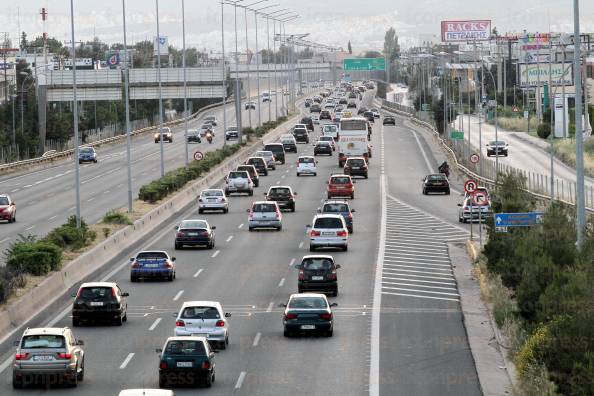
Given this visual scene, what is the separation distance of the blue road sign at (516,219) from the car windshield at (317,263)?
5305 mm

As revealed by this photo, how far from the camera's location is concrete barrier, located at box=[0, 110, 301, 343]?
3872 cm

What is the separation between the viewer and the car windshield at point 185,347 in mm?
29578

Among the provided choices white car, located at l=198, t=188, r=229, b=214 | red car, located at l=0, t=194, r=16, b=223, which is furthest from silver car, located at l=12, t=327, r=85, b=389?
white car, located at l=198, t=188, r=229, b=214

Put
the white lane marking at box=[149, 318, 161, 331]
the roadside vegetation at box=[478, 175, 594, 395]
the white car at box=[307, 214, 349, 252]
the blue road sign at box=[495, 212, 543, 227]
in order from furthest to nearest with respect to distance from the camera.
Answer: the white car at box=[307, 214, 349, 252] → the blue road sign at box=[495, 212, 543, 227] → the white lane marking at box=[149, 318, 161, 331] → the roadside vegetation at box=[478, 175, 594, 395]

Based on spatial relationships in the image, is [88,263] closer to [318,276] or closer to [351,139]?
[318,276]

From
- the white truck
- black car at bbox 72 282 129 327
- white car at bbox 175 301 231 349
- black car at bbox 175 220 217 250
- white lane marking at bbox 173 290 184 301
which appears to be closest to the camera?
white car at bbox 175 301 231 349

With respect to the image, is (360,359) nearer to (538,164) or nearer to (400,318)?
(400,318)

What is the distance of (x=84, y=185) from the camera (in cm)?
9319

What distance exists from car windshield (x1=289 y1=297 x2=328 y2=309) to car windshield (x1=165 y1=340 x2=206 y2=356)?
7832 mm

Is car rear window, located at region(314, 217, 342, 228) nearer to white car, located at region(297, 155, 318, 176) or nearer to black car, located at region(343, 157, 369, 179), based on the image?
black car, located at region(343, 157, 369, 179)

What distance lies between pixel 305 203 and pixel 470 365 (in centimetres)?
4691

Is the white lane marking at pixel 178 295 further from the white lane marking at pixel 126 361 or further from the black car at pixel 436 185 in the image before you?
the black car at pixel 436 185

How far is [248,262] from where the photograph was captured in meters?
54.2

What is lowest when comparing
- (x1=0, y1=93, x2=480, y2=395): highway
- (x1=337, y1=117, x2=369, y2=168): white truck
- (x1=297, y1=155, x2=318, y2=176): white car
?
(x1=0, y1=93, x2=480, y2=395): highway
